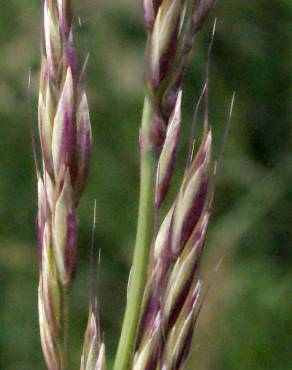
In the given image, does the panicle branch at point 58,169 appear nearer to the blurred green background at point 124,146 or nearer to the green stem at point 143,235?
the green stem at point 143,235

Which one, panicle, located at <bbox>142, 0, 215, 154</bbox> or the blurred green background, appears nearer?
panicle, located at <bbox>142, 0, 215, 154</bbox>

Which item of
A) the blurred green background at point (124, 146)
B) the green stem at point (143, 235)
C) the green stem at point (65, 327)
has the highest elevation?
the green stem at point (143, 235)

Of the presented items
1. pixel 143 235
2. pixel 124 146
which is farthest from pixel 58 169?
pixel 124 146

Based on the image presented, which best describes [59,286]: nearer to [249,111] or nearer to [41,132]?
[41,132]

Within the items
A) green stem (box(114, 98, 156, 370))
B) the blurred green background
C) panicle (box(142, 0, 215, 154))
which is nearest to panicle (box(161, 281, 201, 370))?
green stem (box(114, 98, 156, 370))

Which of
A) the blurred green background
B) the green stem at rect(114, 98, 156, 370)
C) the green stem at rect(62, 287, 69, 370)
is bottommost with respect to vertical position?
the blurred green background

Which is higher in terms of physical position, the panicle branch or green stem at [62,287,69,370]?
the panicle branch

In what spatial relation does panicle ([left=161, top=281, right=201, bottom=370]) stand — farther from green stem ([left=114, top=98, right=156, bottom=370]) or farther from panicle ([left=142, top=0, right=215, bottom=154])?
panicle ([left=142, top=0, right=215, bottom=154])

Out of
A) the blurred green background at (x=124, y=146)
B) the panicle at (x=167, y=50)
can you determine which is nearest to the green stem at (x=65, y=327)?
the panicle at (x=167, y=50)

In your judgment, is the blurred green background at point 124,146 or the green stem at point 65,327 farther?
the blurred green background at point 124,146
